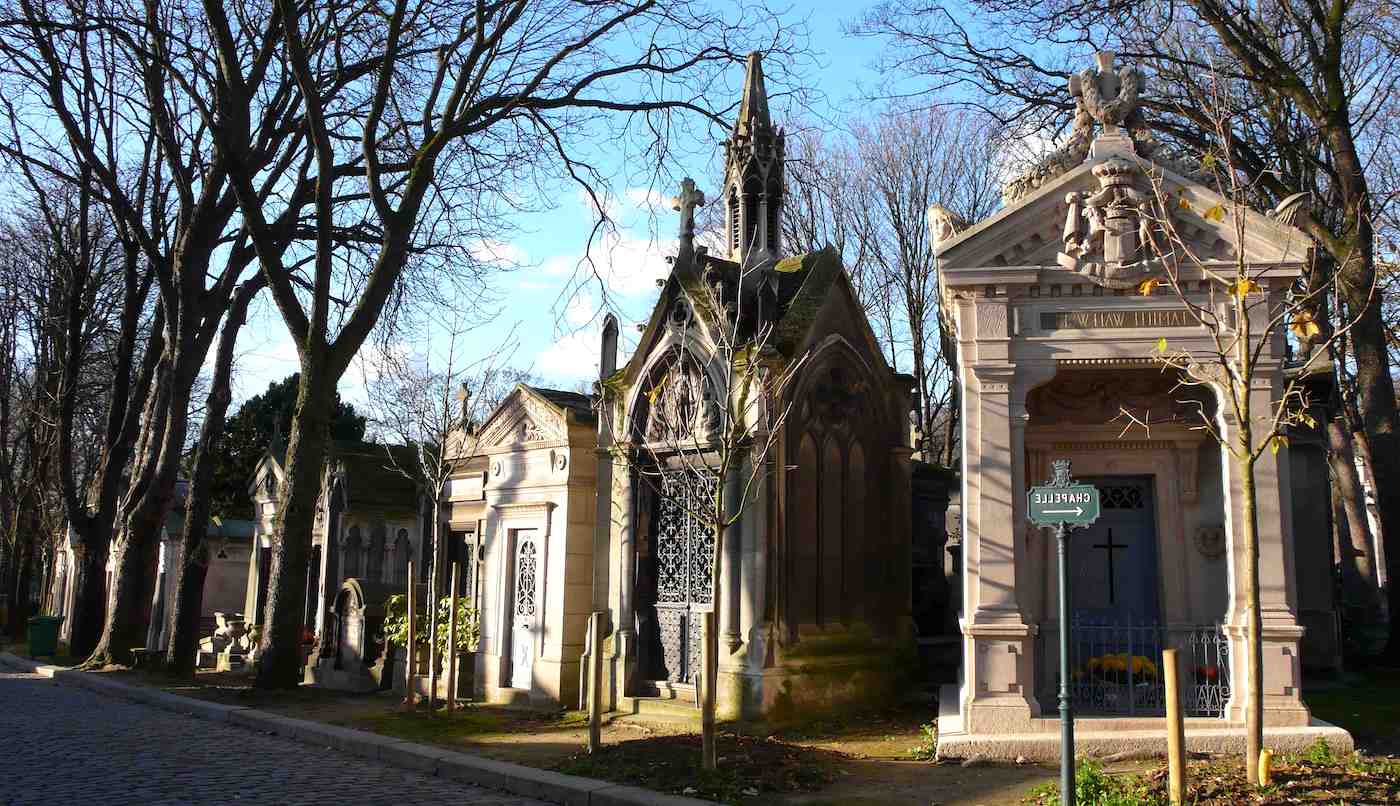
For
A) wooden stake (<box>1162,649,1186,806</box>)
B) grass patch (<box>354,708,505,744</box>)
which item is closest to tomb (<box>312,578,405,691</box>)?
grass patch (<box>354,708,505,744</box>)

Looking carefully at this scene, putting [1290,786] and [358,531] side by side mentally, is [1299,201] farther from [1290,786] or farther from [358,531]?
[358,531]

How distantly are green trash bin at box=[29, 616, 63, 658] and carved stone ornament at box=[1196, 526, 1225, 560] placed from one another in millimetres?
24992

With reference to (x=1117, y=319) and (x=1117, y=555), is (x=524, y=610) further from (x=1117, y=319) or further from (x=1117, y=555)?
(x=1117, y=319)

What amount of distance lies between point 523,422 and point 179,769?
22.1 ft

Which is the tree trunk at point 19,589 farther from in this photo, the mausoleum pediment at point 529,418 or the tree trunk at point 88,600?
the mausoleum pediment at point 529,418

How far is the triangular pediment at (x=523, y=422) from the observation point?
1459 centimetres

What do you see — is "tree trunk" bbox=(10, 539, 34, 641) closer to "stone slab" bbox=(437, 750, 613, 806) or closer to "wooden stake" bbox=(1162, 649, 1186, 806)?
"stone slab" bbox=(437, 750, 613, 806)

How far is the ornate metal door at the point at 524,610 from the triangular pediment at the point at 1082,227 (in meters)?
7.32

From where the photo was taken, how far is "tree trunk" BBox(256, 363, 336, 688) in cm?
1541

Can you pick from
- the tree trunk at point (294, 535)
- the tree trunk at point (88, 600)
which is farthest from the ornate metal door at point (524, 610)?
the tree trunk at point (88, 600)

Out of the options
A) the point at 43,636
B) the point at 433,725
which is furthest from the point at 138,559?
the point at 433,725

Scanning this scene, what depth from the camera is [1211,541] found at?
11.5m

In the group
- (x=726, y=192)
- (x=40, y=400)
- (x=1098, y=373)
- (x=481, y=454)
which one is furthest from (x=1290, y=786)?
(x=40, y=400)

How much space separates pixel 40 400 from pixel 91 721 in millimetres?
21342
